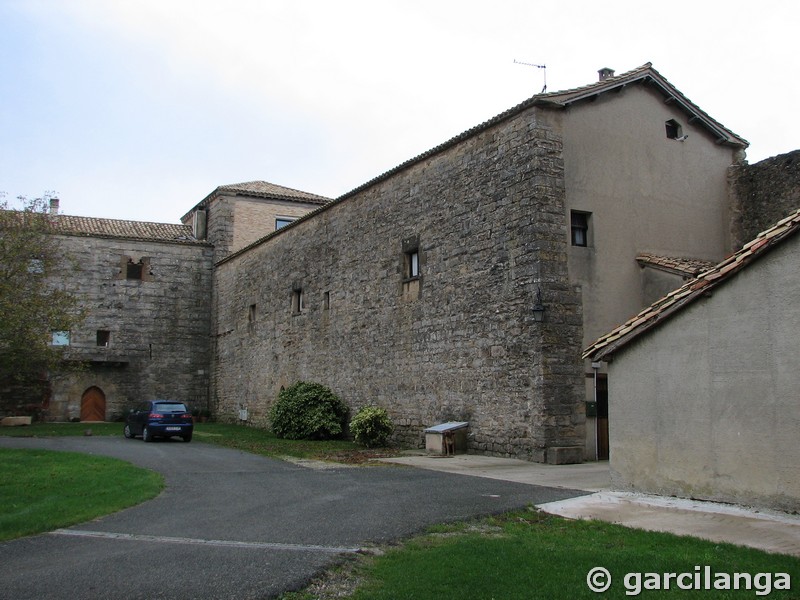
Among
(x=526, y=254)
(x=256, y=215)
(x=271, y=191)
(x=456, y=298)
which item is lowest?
(x=456, y=298)

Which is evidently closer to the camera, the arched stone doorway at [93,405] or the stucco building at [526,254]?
the stucco building at [526,254]

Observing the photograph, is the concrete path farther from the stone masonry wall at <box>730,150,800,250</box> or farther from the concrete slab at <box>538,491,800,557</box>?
the stone masonry wall at <box>730,150,800,250</box>

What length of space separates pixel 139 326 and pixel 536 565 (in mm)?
29315

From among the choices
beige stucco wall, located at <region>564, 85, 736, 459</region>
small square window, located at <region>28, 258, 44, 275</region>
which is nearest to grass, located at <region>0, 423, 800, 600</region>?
beige stucco wall, located at <region>564, 85, 736, 459</region>

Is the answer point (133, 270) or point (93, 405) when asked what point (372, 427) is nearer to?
point (93, 405)

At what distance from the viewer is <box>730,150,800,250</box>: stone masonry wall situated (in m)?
16.8

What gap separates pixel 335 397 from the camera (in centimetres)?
2184

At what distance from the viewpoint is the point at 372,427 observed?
1848cm

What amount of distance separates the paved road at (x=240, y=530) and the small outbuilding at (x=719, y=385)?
149 cm

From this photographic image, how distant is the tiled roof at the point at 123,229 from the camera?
1267 inches

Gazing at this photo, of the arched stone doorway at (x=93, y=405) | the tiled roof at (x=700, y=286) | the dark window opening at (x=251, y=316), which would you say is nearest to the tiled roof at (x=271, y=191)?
the dark window opening at (x=251, y=316)

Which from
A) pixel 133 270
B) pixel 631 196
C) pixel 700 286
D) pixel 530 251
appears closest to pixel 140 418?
pixel 133 270

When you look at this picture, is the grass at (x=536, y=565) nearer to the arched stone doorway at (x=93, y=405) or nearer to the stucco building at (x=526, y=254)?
the stucco building at (x=526, y=254)

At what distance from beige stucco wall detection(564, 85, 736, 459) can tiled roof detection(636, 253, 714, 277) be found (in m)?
0.19
